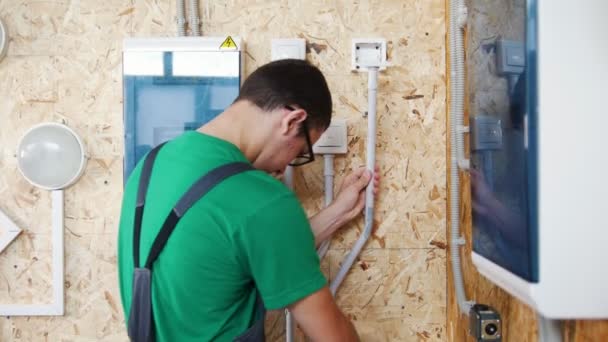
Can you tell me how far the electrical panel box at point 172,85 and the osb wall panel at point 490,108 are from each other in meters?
0.60

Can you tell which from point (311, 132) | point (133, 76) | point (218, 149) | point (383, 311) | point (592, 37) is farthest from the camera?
point (383, 311)

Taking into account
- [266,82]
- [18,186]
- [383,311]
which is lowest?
[383,311]

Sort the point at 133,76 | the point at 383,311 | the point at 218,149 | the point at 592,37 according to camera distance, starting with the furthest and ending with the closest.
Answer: the point at 383,311 → the point at 133,76 → the point at 218,149 → the point at 592,37

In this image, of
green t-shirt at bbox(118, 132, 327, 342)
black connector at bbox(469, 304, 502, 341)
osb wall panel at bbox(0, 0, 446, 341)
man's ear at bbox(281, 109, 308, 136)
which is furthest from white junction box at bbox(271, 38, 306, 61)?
black connector at bbox(469, 304, 502, 341)

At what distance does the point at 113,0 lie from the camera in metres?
1.26

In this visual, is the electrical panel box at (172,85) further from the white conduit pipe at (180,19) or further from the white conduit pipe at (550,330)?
the white conduit pipe at (550,330)

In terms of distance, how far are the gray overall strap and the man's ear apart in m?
0.14

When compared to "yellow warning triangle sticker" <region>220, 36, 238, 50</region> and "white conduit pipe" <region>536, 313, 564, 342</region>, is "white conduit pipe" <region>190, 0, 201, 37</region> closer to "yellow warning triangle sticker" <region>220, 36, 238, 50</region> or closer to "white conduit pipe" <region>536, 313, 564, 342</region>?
"yellow warning triangle sticker" <region>220, 36, 238, 50</region>

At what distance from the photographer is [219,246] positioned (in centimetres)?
78

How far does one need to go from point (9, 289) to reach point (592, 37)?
1.49m

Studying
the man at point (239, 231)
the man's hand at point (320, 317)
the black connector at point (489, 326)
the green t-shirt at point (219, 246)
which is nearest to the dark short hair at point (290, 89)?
the man at point (239, 231)

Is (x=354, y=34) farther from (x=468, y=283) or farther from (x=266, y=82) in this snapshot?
(x=468, y=283)

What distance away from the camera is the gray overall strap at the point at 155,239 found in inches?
31.0

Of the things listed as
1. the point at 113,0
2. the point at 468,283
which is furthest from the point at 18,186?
the point at 468,283
